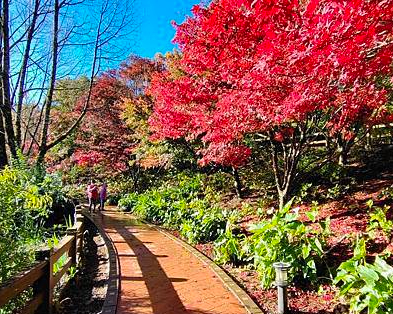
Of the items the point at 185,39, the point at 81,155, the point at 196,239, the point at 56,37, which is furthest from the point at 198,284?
the point at 81,155

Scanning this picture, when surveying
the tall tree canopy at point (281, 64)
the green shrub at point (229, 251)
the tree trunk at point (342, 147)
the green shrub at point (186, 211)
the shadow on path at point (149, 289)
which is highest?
the tall tree canopy at point (281, 64)

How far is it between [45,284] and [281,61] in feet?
12.7

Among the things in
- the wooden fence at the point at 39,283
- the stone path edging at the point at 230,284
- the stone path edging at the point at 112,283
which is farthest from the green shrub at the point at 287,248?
the wooden fence at the point at 39,283

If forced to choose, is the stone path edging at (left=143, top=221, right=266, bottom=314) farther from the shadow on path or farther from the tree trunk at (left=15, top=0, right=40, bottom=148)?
the tree trunk at (left=15, top=0, right=40, bottom=148)

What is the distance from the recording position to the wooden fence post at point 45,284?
4043mm

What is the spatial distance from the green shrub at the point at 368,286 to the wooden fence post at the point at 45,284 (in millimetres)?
3403

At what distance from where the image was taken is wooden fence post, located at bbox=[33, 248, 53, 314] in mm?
4043

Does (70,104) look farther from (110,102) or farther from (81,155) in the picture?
(81,155)

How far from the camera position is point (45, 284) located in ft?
13.5

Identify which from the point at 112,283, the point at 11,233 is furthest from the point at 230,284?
the point at 11,233

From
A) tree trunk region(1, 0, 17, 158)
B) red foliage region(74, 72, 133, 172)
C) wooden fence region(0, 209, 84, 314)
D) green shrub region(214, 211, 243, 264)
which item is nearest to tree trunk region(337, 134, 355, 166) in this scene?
green shrub region(214, 211, 243, 264)

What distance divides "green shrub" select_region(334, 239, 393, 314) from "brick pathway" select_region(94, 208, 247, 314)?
1313mm

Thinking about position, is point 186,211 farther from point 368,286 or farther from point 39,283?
point 368,286

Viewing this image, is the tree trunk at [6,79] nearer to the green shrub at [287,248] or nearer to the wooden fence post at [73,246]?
the wooden fence post at [73,246]
